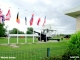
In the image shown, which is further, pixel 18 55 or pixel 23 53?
pixel 23 53

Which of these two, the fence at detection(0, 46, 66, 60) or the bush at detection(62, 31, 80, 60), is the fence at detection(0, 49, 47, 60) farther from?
the bush at detection(62, 31, 80, 60)

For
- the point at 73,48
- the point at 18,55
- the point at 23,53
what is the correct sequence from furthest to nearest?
1. the point at 23,53
2. the point at 18,55
3. the point at 73,48

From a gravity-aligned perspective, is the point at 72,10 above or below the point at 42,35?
above

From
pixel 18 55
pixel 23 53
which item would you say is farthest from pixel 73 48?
pixel 23 53

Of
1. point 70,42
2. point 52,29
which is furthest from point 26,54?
point 52,29

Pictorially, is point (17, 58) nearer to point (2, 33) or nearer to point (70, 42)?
point (70, 42)

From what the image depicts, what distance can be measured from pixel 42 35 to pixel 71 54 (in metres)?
19.9

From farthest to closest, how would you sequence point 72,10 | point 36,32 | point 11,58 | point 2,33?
point 2,33 → point 36,32 → point 72,10 → point 11,58

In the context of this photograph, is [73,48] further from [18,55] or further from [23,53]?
[23,53]

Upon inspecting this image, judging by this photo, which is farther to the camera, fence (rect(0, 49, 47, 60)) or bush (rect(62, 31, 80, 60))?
fence (rect(0, 49, 47, 60))

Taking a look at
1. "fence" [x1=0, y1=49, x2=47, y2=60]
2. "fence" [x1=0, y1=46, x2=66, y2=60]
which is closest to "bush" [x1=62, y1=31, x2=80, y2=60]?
"fence" [x1=0, y1=46, x2=66, y2=60]

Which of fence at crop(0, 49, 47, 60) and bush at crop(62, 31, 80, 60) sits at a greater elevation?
bush at crop(62, 31, 80, 60)

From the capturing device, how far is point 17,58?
10.4 m

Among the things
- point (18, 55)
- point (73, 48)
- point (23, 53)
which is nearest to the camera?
point (73, 48)
